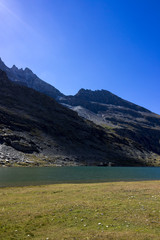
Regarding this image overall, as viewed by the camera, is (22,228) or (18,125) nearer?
(22,228)

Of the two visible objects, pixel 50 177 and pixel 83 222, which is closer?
pixel 83 222

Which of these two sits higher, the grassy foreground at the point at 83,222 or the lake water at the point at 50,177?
Answer: the grassy foreground at the point at 83,222

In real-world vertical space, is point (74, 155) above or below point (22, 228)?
below

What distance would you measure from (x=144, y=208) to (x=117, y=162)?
7281 inches

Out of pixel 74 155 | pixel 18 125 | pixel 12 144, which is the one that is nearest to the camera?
pixel 12 144

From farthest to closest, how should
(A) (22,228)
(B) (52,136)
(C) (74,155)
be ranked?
(B) (52,136) → (C) (74,155) → (A) (22,228)

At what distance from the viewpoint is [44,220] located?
17.3 metres

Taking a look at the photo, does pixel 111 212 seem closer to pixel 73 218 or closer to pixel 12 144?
pixel 73 218

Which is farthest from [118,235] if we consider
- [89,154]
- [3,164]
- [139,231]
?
[89,154]

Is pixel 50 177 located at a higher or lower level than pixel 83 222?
lower

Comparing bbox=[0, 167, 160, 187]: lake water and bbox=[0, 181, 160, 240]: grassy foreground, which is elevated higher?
bbox=[0, 181, 160, 240]: grassy foreground

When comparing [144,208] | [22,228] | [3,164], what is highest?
[144,208]

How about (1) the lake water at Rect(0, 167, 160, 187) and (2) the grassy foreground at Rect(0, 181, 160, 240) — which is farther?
(1) the lake water at Rect(0, 167, 160, 187)

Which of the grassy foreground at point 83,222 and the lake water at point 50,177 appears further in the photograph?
the lake water at point 50,177
